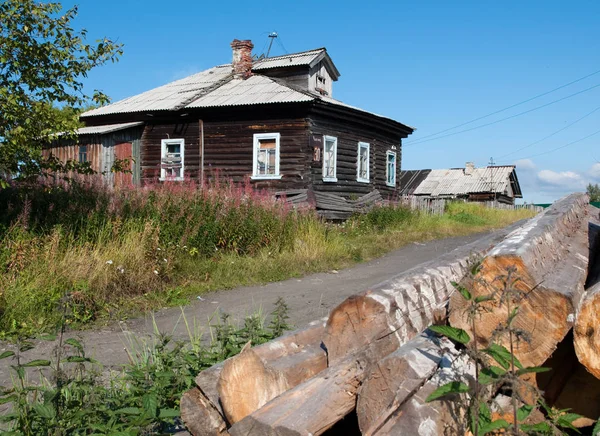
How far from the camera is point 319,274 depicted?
10.7 m

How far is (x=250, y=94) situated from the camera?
19141 millimetres

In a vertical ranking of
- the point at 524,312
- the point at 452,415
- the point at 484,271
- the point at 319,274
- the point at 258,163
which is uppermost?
the point at 258,163

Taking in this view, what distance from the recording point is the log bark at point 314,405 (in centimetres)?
242

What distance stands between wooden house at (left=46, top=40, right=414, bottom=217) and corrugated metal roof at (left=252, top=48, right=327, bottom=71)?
0.06 metres

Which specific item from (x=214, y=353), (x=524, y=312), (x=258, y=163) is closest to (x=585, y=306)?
(x=524, y=312)

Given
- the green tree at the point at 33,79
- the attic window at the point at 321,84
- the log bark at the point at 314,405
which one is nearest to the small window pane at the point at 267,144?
the attic window at the point at 321,84

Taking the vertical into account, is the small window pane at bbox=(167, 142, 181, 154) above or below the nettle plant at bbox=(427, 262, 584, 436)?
above

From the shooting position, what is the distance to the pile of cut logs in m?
2.43

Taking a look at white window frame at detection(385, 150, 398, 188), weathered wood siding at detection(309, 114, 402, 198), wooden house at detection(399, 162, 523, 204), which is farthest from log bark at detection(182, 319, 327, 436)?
wooden house at detection(399, 162, 523, 204)

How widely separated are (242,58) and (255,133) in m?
4.26

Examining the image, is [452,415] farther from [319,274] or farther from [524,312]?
[319,274]

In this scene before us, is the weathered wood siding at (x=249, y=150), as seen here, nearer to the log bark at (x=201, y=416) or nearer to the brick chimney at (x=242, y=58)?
the brick chimney at (x=242, y=58)

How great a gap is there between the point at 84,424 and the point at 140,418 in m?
0.43

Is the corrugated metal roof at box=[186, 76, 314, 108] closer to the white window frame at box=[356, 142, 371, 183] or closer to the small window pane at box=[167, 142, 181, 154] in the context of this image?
the small window pane at box=[167, 142, 181, 154]
